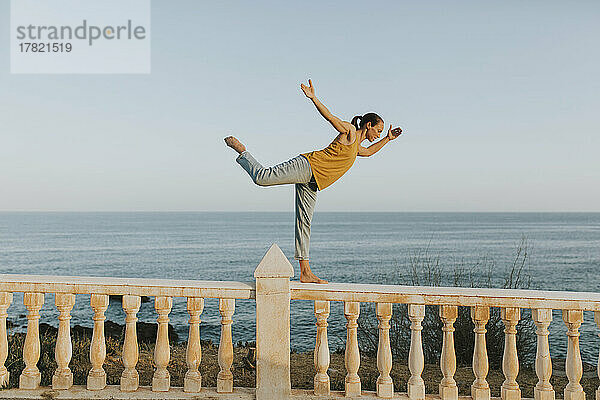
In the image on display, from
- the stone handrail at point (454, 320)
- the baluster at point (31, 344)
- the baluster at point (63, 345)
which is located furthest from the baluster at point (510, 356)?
the baluster at point (31, 344)

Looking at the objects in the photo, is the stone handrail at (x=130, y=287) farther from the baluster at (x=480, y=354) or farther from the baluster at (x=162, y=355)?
the baluster at (x=480, y=354)

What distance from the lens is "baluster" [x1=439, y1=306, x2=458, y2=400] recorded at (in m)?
4.06

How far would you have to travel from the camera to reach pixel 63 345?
13.9 feet

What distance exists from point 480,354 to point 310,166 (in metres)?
1.96

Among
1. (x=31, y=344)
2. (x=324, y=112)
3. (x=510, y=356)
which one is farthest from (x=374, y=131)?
(x=31, y=344)

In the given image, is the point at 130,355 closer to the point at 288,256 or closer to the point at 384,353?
the point at 384,353

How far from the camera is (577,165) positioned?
4706cm

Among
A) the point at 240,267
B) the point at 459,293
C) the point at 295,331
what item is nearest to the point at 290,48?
the point at 240,267

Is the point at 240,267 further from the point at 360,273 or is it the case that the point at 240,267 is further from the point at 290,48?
the point at 290,48

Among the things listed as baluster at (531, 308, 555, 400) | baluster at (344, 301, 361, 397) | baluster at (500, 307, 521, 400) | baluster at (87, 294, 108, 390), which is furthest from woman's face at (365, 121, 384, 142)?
baluster at (87, 294, 108, 390)

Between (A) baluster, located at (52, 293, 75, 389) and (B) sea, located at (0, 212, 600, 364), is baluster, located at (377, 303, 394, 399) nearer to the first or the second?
(A) baluster, located at (52, 293, 75, 389)

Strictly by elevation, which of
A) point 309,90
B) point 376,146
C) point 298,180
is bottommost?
point 298,180

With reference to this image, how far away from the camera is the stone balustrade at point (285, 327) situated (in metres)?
4.00

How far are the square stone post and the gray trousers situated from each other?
0.31m
